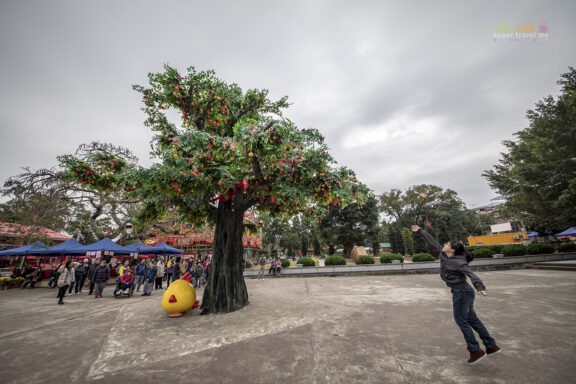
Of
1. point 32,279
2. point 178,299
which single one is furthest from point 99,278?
point 32,279

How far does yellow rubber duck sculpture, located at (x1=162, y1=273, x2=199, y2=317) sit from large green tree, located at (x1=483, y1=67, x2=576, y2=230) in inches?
800

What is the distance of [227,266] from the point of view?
7.65 metres

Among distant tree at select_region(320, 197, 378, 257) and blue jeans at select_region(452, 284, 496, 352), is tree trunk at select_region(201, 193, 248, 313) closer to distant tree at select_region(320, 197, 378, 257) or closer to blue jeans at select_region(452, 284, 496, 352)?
blue jeans at select_region(452, 284, 496, 352)

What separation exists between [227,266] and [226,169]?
12.7 feet

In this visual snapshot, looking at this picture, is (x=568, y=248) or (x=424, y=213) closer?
(x=568, y=248)

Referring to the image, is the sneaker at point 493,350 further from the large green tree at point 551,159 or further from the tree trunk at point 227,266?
the large green tree at point 551,159

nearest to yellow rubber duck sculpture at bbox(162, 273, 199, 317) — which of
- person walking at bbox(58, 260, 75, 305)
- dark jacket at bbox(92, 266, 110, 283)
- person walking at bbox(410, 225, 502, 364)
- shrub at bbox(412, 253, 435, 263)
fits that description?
person walking at bbox(58, 260, 75, 305)

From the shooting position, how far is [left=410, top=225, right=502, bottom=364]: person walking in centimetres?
338

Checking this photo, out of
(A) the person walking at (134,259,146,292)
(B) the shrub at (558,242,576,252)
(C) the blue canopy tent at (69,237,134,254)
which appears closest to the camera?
(A) the person walking at (134,259,146,292)

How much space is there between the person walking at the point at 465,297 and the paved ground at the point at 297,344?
0.22m

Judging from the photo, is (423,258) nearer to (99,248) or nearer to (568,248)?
(568,248)

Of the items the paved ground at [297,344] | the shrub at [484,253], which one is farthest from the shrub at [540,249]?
the paved ground at [297,344]

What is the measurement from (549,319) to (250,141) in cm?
799

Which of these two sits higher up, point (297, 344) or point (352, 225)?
point (352, 225)
